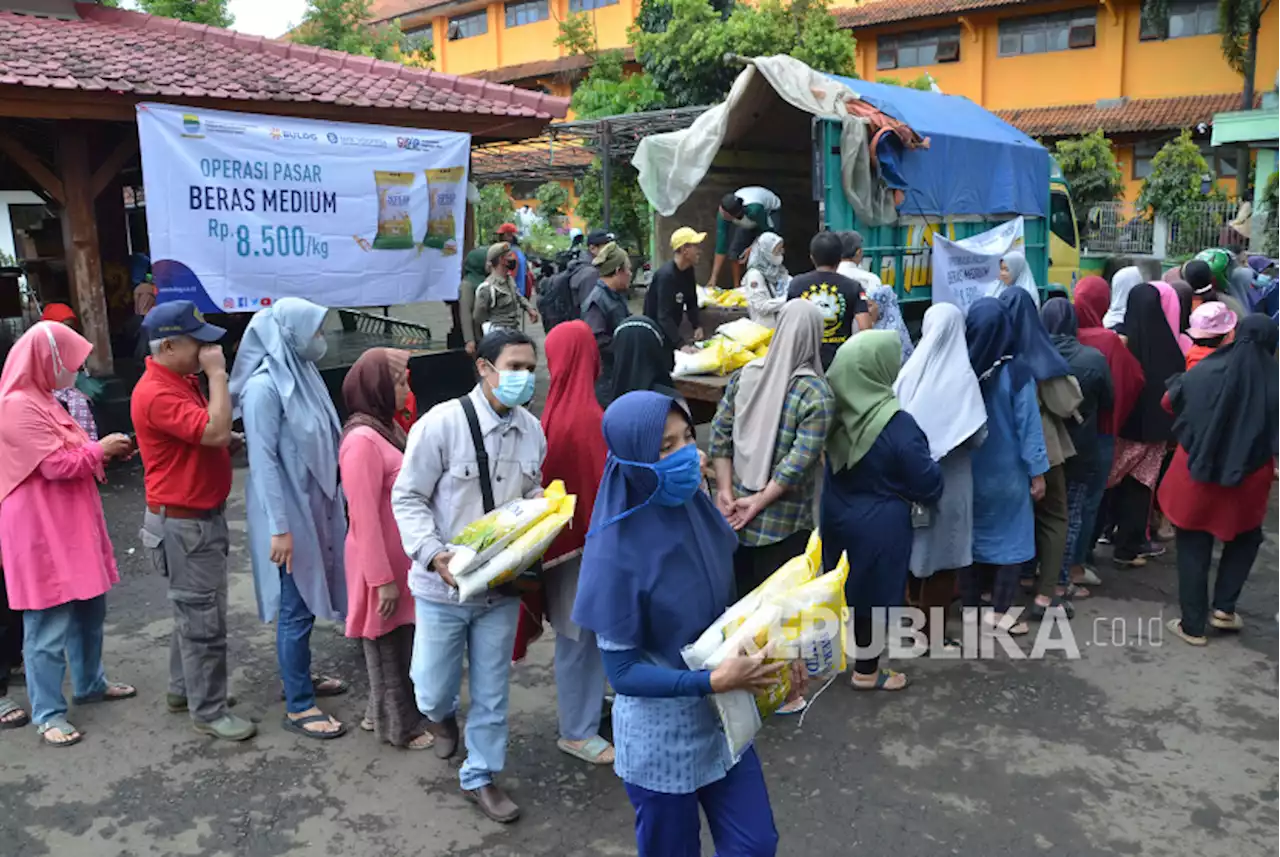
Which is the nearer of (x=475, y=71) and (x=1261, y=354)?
(x=1261, y=354)

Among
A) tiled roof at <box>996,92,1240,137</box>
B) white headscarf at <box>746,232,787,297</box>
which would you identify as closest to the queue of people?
white headscarf at <box>746,232,787,297</box>

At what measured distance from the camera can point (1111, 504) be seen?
620cm

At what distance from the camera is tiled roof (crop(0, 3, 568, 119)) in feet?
27.5

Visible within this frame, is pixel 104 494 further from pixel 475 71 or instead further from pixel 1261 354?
pixel 475 71

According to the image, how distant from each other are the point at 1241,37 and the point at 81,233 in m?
21.9

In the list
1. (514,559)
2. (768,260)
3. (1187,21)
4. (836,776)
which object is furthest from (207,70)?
(1187,21)

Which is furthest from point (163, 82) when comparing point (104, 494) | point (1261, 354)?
point (1261, 354)

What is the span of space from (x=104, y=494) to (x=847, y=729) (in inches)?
249

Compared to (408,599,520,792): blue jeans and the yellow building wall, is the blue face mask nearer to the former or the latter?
(408,599,520,792): blue jeans

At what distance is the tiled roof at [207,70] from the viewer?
8367 millimetres

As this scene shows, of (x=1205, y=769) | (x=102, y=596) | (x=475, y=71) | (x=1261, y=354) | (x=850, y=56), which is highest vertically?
(x=475, y=71)

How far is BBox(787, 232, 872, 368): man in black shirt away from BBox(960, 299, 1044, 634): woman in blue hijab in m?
1.34

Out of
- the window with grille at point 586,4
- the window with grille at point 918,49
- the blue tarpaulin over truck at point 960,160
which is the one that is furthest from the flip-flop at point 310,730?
the window with grille at point 586,4

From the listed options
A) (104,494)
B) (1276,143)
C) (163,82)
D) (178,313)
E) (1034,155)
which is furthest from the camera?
(1276,143)
